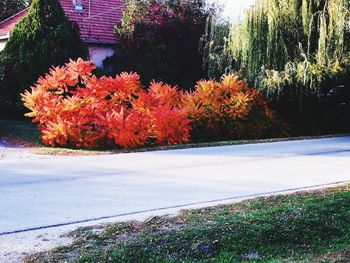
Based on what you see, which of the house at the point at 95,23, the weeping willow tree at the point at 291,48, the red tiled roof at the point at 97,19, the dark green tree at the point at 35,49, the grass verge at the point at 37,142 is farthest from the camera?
the red tiled roof at the point at 97,19

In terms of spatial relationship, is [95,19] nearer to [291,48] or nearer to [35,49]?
[35,49]

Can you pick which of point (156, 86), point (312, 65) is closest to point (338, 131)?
point (312, 65)

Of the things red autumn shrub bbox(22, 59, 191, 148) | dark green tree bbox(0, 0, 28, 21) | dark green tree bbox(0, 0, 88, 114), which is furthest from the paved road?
dark green tree bbox(0, 0, 28, 21)

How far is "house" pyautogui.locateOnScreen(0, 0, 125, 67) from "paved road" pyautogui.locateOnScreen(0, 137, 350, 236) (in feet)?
35.8

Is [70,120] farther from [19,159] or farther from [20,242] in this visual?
[20,242]

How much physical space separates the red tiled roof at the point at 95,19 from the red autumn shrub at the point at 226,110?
314 inches

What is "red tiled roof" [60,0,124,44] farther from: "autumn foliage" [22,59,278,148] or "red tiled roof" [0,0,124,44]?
"autumn foliage" [22,59,278,148]

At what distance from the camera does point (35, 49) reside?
762 inches

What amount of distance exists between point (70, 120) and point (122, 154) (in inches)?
85.2

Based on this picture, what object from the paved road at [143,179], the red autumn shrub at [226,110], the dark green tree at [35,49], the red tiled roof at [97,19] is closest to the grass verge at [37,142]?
the paved road at [143,179]

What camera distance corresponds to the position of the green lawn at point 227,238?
512cm

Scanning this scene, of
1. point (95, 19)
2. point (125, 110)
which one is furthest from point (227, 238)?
point (95, 19)

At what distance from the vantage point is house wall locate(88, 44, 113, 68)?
2356cm

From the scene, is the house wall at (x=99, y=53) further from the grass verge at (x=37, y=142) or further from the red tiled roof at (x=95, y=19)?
the grass verge at (x=37, y=142)
